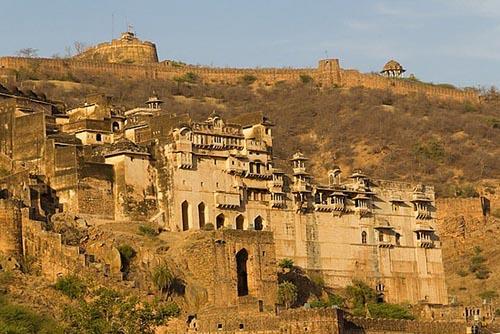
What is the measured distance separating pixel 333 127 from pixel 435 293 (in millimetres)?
33928

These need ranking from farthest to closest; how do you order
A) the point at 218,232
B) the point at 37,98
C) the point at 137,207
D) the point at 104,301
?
the point at 37,98, the point at 137,207, the point at 218,232, the point at 104,301

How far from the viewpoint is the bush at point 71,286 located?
187 feet

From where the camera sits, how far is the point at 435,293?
241 feet

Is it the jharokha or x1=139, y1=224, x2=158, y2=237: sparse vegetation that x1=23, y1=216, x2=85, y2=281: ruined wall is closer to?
the jharokha

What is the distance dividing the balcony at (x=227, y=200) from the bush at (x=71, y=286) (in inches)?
405

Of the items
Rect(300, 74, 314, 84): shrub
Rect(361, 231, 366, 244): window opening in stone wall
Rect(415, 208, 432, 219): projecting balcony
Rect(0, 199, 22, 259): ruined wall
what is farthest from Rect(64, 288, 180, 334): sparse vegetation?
Rect(300, 74, 314, 84): shrub

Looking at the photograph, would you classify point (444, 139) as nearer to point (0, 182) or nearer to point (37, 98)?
point (37, 98)

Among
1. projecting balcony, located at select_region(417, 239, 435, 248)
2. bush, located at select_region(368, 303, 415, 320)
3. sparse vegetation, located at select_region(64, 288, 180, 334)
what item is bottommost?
sparse vegetation, located at select_region(64, 288, 180, 334)

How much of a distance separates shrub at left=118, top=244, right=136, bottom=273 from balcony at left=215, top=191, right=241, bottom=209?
6.64 meters

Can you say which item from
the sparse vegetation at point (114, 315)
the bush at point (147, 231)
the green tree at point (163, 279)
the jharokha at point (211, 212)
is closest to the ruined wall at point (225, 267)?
the jharokha at point (211, 212)

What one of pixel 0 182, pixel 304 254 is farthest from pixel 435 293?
pixel 0 182

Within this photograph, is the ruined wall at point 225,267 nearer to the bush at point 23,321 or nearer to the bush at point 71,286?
the bush at point 71,286

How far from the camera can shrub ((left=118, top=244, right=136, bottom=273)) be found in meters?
60.0

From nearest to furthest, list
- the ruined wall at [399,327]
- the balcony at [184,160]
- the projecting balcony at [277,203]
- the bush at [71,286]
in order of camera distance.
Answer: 1. the ruined wall at [399,327]
2. the bush at [71,286]
3. the balcony at [184,160]
4. the projecting balcony at [277,203]
